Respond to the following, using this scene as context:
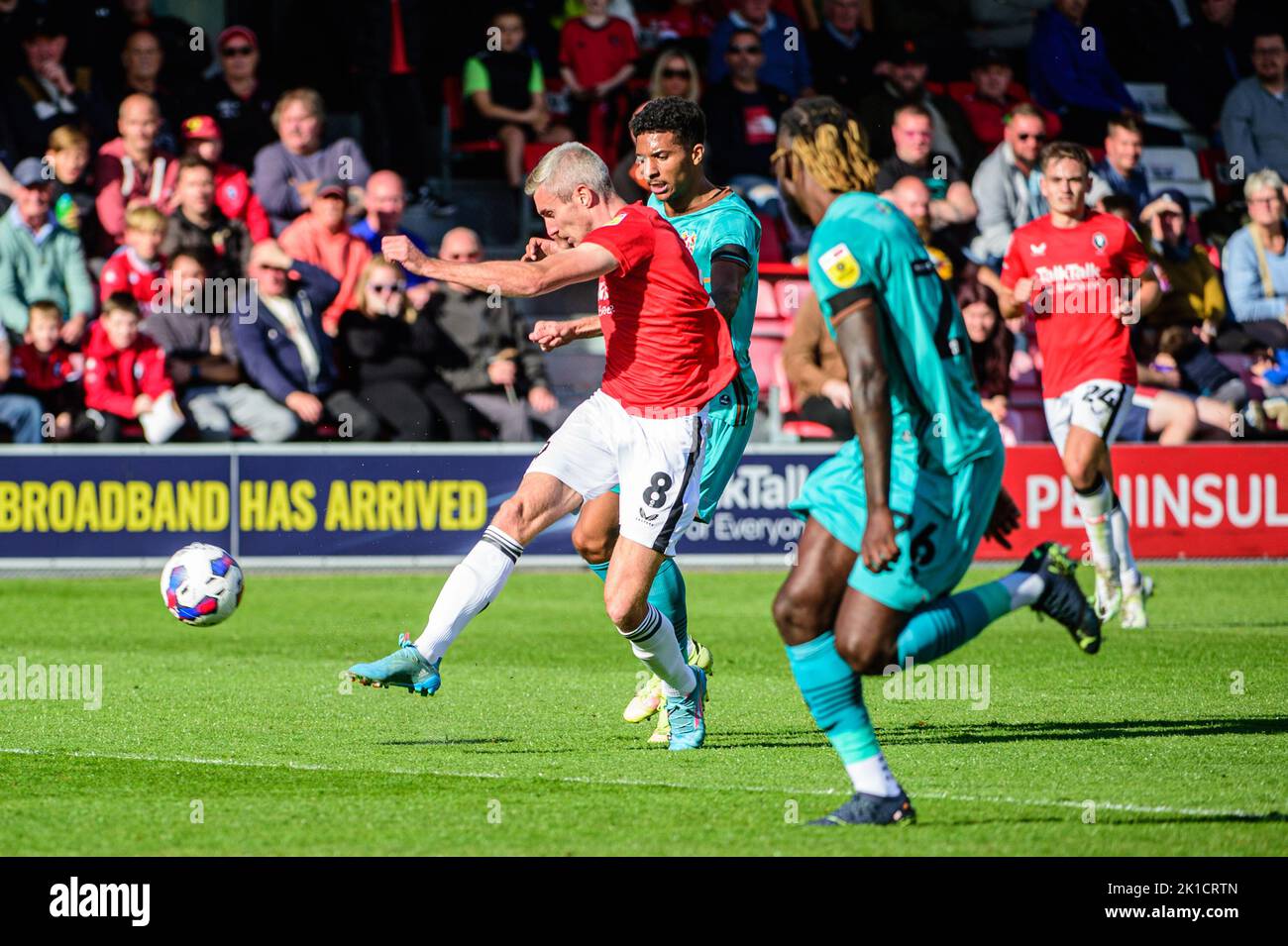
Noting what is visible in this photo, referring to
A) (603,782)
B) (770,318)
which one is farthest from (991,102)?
(603,782)

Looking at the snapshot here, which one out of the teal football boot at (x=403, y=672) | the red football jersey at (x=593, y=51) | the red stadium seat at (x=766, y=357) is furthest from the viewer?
the red football jersey at (x=593, y=51)

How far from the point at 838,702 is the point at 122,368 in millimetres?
11431

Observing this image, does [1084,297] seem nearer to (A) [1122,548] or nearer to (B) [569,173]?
(A) [1122,548]

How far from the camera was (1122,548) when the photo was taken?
39.4 ft

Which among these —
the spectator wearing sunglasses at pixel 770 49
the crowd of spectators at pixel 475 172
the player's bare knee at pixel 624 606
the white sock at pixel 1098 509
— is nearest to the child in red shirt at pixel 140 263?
the crowd of spectators at pixel 475 172

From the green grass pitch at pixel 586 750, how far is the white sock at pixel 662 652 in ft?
0.91

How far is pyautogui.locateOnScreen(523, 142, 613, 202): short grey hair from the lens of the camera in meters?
7.20

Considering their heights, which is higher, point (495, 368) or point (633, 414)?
point (495, 368)

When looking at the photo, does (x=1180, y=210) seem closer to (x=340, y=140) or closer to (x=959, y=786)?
(x=340, y=140)

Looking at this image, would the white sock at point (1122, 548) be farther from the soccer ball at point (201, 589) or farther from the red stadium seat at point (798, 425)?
the soccer ball at point (201, 589)

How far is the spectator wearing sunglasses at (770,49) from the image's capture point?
20.3 meters

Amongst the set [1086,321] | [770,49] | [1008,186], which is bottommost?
[1086,321]

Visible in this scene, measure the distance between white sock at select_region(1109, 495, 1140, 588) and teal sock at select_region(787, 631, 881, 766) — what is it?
20.8 ft

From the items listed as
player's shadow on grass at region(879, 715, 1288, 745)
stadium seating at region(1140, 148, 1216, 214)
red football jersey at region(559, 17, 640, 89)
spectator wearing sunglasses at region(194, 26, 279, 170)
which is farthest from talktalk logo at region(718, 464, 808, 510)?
player's shadow on grass at region(879, 715, 1288, 745)
